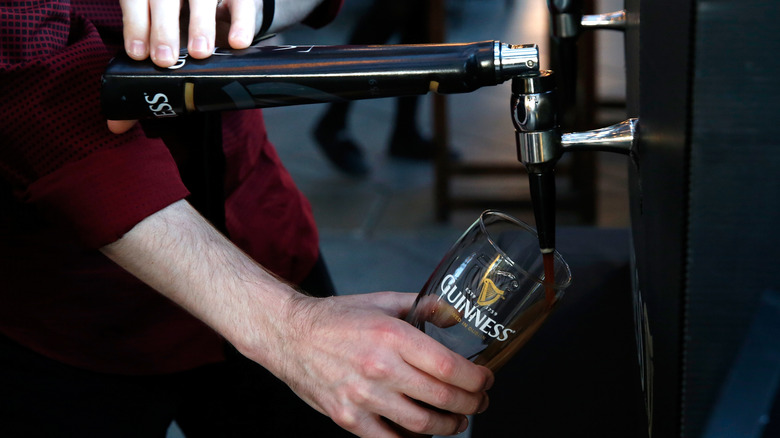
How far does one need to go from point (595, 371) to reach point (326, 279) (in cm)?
39

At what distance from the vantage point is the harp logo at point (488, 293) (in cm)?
50

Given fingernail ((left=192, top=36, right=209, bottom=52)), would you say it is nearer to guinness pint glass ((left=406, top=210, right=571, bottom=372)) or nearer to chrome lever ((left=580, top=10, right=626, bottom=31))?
guinness pint glass ((left=406, top=210, right=571, bottom=372))

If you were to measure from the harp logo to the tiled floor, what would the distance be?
142cm

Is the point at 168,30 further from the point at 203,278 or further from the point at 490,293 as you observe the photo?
the point at 490,293

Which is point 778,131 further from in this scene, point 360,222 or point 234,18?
point 360,222

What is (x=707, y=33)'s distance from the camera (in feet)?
0.93

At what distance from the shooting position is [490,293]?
20.0 inches

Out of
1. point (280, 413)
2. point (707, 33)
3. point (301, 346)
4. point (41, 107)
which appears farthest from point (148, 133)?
point (707, 33)

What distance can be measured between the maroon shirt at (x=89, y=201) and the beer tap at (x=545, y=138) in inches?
10.8

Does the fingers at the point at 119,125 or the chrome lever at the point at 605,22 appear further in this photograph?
the chrome lever at the point at 605,22

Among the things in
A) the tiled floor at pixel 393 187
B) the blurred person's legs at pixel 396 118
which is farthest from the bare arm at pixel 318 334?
the blurred person's legs at pixel 396 118

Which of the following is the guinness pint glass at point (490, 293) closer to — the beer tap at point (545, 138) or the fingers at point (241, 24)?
the beer tap at point (545, 138)

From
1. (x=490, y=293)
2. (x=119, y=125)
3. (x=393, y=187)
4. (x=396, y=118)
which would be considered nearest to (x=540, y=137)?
(x=490, y=293)

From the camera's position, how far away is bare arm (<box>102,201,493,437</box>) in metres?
0.52
